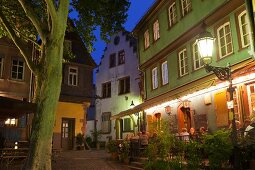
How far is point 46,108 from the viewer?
8.58m

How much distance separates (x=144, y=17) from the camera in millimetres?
Result: 20938

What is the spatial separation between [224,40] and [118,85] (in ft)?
58.2

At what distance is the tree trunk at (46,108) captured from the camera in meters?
8.25

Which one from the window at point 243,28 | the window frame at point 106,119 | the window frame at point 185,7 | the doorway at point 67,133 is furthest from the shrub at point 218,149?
the window frame at point 106,119

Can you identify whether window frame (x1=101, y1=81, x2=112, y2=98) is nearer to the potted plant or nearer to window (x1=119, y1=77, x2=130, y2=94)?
window (x1=119, y1=77, x2=130, y2=94)

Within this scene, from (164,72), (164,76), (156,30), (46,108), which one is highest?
(156,30)

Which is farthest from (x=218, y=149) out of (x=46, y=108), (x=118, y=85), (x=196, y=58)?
(x=118, y=85)

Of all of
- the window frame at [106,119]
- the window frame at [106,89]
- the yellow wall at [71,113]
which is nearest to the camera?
the yellow wall at [71,113]

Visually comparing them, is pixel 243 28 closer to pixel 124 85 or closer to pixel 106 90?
pixel 124 85

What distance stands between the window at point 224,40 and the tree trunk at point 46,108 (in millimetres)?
7062

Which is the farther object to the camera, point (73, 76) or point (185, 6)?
point (73, 76)

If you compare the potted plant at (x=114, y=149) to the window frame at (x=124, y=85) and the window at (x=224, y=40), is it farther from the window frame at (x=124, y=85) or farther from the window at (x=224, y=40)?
the window frame at (x=124, y=85)

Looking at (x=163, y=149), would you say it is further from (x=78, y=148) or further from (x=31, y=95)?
(x=78, y=148)

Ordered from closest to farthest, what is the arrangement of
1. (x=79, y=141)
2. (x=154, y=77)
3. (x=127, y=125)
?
1. (x=154, y=77)
2. (x=79, y=141)
3. (x=127, y=125)
